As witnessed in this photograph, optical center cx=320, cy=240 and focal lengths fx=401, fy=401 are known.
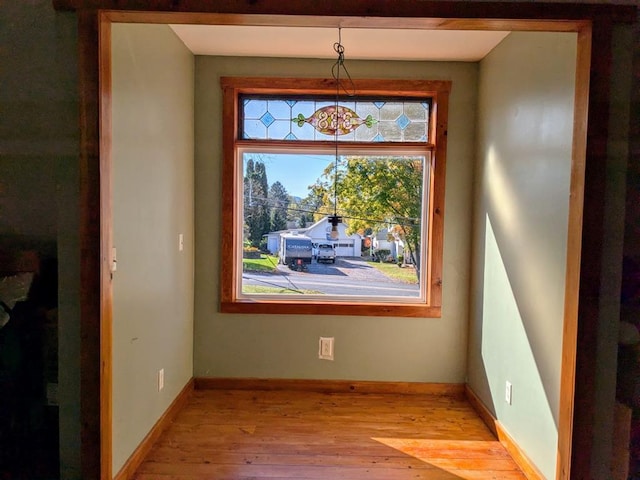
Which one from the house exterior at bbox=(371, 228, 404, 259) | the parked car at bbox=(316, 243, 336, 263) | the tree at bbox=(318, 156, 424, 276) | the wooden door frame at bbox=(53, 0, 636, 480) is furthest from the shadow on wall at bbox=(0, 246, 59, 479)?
the house exterior at bbox=(371, 228, 404, 259)

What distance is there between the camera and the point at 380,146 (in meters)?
2.94

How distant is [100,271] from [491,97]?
248 cm

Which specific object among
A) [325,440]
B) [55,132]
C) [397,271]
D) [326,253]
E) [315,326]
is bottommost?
[325,440]

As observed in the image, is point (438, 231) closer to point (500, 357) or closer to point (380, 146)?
point (380, 146)

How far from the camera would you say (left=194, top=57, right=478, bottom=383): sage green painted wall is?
114 inches

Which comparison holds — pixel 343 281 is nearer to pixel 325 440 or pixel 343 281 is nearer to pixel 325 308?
pixel 325 308

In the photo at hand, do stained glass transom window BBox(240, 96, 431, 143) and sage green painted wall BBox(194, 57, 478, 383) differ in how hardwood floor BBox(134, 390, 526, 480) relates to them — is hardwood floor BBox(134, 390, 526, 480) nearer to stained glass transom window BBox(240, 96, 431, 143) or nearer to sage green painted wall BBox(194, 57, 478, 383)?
sage green painted wall BBox(194, 57, 478, 383)

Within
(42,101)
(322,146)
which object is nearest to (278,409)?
(322,146)

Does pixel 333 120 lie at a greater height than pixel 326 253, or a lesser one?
greater

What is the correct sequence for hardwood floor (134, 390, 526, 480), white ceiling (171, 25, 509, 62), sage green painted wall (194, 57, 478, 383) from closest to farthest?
hardwood floor (134, 390, 526, 480)
white ceiling (171, 25, 509, 62)
sage green painted wall (194, 57, 478, 383)

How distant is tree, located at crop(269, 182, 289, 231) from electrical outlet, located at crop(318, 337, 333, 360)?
0.92m

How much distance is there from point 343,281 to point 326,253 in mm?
251

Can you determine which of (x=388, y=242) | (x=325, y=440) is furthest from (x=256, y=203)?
(x=325, y=440)

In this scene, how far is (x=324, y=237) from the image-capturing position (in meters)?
3.07
